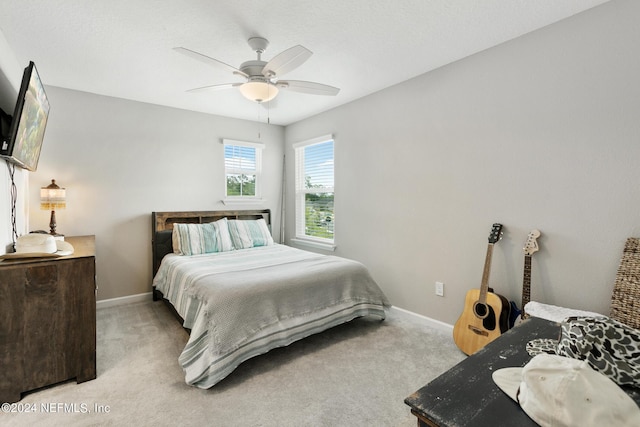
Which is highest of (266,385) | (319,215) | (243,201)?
(243,201)

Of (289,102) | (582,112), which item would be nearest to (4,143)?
(289,102)

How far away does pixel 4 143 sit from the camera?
1.99 metres

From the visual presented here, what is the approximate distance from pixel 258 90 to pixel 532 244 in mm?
2280

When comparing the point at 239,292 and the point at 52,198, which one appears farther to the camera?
the point at 52,198

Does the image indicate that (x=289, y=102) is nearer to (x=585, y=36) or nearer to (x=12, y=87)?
(x=12, y=87)

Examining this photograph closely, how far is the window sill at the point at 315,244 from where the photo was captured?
4.05m

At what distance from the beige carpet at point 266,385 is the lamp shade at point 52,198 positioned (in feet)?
4.42

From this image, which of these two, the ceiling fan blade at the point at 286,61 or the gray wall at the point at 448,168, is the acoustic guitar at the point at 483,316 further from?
the ceiling fan blade at the point at 286,61

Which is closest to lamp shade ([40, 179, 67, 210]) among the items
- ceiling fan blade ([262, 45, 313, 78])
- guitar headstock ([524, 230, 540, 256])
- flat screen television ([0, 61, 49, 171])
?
flat screen television ([0, 61, 49, 171])

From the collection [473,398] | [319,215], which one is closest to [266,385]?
[473,398]

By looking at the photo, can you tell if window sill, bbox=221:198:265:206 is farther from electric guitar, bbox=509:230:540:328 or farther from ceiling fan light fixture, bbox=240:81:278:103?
electric guitar, bbox=509:230:540:328

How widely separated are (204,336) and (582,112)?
2934 mm

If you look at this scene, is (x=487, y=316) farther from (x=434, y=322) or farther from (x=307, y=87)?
(x=307, y=87)

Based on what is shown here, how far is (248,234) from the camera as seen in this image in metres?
3.95
